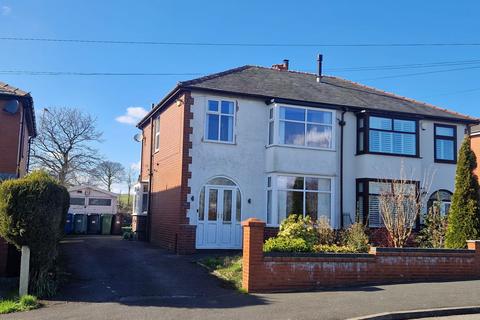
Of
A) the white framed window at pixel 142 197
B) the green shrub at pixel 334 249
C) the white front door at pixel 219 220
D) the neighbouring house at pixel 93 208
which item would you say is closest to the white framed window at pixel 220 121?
the white front door at pixel 219 220

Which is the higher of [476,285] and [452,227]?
[452,227]

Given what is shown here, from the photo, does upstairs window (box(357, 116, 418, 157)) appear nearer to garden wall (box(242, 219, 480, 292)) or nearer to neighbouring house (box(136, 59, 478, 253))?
neighbouring house (box(136, 59, 478, 253))

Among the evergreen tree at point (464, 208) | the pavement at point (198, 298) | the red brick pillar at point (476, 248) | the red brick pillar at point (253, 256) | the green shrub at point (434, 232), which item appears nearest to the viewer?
the pavement at point (198, 298)

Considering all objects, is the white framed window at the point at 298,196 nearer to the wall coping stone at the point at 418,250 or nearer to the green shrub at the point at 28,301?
the wall coping stone at the point at 418,250

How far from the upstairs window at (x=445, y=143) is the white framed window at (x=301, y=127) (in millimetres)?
4879

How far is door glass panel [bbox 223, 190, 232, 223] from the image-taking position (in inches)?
661

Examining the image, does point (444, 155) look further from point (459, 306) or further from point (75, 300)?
point (75, 300)

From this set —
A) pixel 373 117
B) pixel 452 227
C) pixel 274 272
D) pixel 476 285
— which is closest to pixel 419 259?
pixel 476 285

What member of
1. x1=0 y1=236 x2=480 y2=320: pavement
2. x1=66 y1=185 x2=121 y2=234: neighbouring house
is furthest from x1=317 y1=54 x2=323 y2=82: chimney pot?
x1=66 y1=185 x2=121 y2=234: neighbouring house

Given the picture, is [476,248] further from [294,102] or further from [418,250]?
[294,102]

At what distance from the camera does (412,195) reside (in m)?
15.9

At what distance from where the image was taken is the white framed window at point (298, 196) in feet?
56.1

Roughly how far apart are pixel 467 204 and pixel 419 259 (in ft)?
8.95

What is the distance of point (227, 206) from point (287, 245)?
596 centimetres
